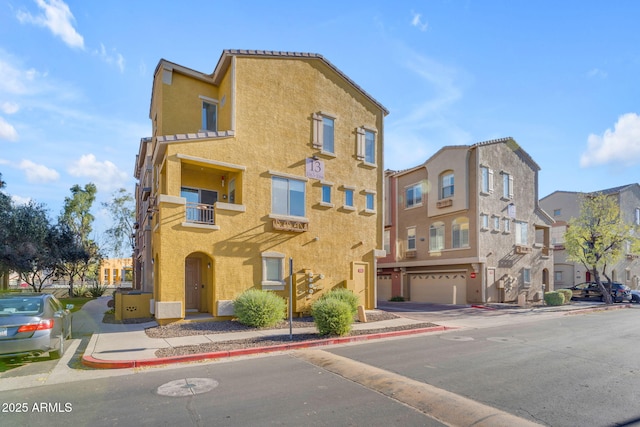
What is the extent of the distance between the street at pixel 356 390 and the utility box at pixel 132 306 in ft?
27.1

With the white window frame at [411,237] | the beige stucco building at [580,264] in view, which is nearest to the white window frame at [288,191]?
the white window frame at [411,237]

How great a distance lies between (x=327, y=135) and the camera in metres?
19.6

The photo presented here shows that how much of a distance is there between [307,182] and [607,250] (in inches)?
910

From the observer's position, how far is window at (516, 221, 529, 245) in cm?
2930

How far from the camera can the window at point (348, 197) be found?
782 inches

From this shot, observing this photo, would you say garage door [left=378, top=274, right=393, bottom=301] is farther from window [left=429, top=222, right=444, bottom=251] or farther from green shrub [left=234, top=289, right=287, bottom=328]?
green shrub [left=234, top=289, right=287, bottom=328]

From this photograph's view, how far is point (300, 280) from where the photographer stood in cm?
1766

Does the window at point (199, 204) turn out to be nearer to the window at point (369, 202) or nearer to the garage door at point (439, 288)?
the window at point (369, 202)

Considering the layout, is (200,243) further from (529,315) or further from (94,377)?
(529,315)

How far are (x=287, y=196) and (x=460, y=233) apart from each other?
15087mm

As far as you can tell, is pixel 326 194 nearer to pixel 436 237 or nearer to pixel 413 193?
pixel 436 237

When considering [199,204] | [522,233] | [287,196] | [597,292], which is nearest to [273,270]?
[287,196]

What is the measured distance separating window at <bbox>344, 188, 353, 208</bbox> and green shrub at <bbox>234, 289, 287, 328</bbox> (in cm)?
716

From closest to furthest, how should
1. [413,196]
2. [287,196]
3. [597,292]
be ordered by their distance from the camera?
[287,196], [597,292], [413,196]
